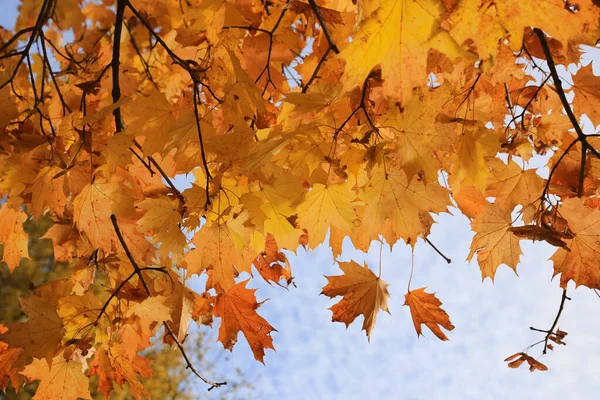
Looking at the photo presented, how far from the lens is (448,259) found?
1.92 metres

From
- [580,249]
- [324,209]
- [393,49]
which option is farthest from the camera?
[580,249]

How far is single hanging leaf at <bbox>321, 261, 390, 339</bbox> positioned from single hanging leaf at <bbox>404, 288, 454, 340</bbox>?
112 millimetres

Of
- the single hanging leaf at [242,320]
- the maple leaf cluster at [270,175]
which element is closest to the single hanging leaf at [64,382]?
the maple leaf cluster at [270,175]

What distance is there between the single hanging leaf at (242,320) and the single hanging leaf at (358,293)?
335 mm

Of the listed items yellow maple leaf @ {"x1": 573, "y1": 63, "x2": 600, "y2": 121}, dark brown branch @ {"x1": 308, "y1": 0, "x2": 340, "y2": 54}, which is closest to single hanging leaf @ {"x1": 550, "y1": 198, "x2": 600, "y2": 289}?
yellow maple leaf @ {"x1": 573, "y1": 63, "x2": 600, "y2": 121}

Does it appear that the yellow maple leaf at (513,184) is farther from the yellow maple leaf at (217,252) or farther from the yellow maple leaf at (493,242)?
the yellow maple leaf at (217,252)

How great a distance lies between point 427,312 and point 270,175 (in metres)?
0.92

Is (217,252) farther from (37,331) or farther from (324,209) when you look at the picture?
(37,331)

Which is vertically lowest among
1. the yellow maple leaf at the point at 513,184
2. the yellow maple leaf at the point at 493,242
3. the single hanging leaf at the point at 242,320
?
the single hanging leaf at the point at 242,320

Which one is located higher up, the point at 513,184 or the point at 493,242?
the point at 513,184

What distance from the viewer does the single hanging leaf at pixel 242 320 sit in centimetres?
215

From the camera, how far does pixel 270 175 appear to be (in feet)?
5.16

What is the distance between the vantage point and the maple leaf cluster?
158cm

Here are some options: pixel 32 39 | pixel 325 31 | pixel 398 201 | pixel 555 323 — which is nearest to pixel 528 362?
pixel 555 323
